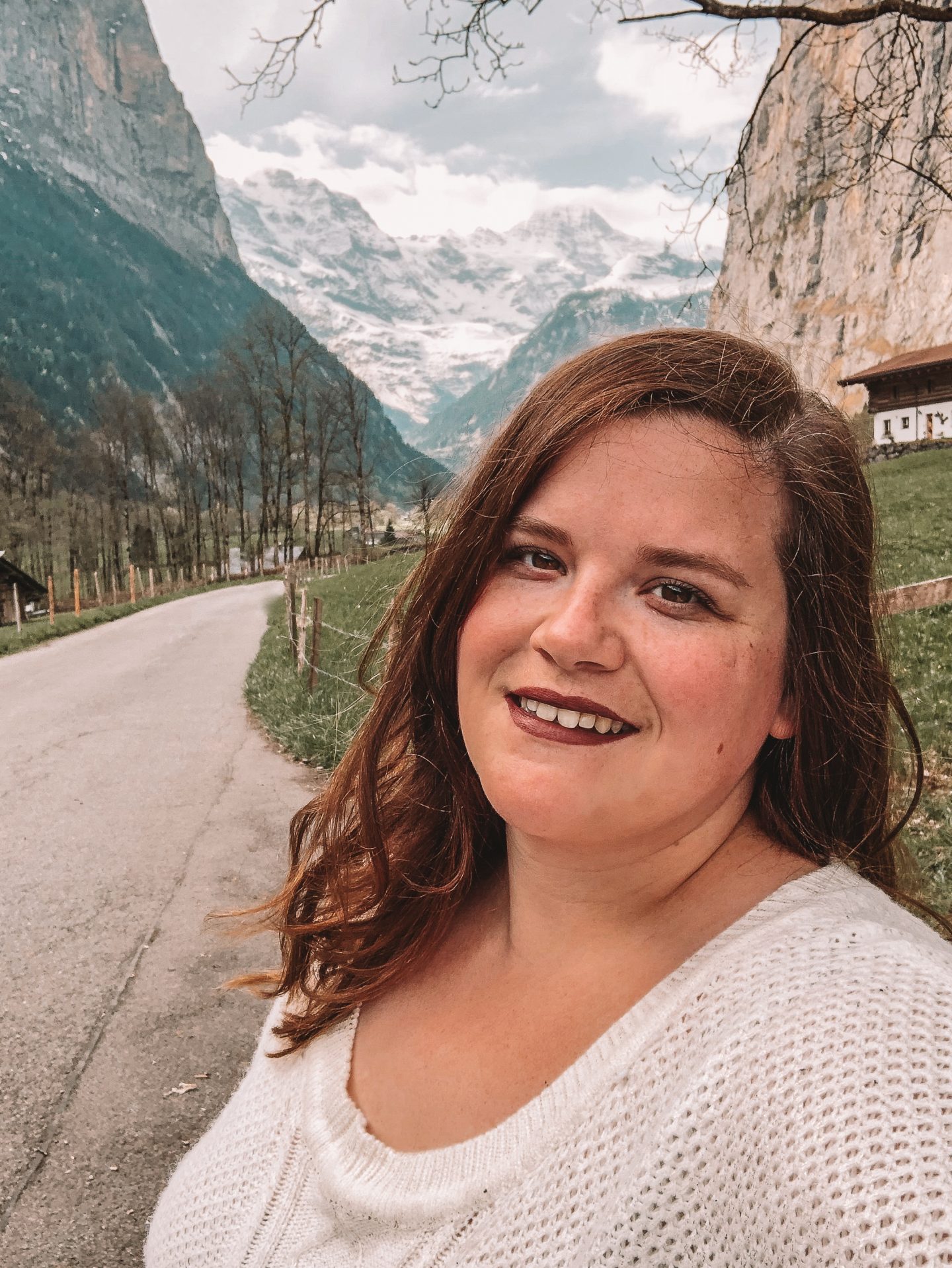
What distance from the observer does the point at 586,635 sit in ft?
4.18

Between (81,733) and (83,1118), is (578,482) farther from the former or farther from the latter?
(81,733)

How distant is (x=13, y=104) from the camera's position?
6816 inches

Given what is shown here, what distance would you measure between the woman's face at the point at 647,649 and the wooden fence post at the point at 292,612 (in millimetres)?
13072

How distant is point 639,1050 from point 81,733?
33.3 ft

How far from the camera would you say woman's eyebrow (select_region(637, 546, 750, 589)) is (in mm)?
1281

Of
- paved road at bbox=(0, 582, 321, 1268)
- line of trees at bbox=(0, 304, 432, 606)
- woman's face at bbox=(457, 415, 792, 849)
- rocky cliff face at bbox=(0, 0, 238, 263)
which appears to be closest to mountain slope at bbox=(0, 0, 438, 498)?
rocky cliff face at bbox=(0, 0, 238, 263)

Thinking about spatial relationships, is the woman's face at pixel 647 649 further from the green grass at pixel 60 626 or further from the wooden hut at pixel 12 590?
the wooden hut at pixel 12 590

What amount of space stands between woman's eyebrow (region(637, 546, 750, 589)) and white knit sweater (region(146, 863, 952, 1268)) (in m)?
0.45

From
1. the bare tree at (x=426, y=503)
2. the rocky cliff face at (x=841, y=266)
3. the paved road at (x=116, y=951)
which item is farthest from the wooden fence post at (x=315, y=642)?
the rocky cliff face at (x=841, y=266)

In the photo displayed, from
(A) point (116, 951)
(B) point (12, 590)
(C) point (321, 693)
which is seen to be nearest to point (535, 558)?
(A) point (116, 951)

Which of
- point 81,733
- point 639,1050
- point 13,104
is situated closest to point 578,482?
point 639,1050

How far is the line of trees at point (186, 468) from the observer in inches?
2210

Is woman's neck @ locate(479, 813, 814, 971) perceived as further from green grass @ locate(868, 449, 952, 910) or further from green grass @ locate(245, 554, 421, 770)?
green grass @ locate(245, 554, 421, 770)

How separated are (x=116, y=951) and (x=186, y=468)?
2777 inches
